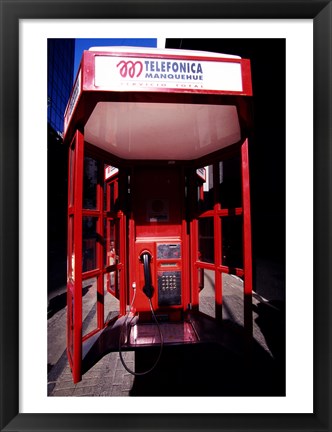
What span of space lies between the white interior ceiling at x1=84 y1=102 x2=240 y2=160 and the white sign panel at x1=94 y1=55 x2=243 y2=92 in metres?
0.17

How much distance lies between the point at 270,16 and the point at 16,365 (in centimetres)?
238

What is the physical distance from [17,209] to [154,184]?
1.17 meters

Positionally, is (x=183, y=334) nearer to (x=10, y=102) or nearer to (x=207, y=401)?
(x=207, y=401)

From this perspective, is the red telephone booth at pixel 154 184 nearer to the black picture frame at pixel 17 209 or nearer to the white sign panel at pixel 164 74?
the white sign panel at pixel 164 74

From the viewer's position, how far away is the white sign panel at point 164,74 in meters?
0.95

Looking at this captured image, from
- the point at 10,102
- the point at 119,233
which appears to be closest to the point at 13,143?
the point at 10,102

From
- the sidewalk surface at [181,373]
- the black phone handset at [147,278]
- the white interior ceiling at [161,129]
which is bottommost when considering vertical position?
the sidewalk surface at [181,373]

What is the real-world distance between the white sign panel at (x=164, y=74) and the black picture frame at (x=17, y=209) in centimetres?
35

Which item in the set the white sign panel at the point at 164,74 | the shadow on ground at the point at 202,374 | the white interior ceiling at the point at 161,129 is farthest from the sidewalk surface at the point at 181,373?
the white sign panel at the point at 164,74

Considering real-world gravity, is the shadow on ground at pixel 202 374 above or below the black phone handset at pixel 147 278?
below

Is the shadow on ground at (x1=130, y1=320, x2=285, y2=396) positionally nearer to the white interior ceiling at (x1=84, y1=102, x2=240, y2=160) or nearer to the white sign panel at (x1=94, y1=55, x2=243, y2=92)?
the white interior ceiling at (x1=84, y1=102, x2=240, y2=160)

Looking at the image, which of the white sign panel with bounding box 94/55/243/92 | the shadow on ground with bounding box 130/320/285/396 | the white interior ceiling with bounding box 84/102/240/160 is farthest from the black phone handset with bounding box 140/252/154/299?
the white sign panel with bounding box 94/55/243/92

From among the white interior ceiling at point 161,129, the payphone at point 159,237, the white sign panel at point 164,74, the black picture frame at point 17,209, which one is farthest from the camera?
the payphone at point 159,237

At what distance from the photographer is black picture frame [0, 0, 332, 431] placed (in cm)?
109
